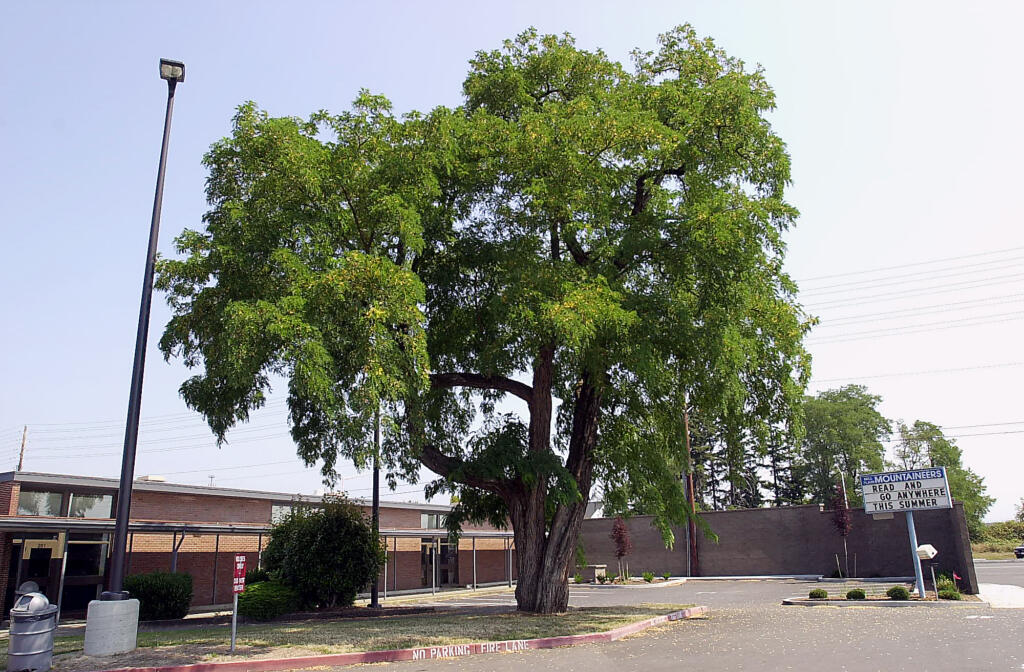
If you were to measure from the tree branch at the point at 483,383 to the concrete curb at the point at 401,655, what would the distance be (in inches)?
242

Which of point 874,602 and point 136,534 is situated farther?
point 136,534

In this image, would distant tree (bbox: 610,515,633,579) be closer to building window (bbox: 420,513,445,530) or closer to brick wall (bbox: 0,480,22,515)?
building window (bbox: 420,513,445,530)

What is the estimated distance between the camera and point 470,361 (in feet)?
57.4

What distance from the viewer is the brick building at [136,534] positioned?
22.7 m

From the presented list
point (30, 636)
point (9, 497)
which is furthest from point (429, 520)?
point (30, 636)

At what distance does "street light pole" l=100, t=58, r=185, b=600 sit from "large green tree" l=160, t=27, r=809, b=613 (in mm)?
783

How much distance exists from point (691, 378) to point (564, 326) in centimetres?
448

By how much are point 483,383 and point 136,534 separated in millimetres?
16024

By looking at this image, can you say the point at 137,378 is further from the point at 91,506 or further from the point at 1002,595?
the point at 1002,595

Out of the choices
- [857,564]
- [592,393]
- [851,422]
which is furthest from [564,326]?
[851,422]

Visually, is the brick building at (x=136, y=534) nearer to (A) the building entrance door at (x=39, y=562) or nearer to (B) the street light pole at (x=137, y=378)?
(A) the building entrance door at (x=39, y=562)

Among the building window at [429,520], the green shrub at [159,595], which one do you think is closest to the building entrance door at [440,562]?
the building window at [429,520]

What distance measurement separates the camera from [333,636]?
13.6 m

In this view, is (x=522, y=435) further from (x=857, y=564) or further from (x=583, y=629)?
(x=857, y=564)
